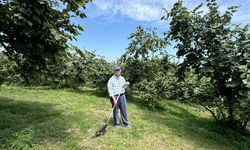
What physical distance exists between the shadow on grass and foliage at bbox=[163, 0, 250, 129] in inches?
162

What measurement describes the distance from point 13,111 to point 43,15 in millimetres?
4001

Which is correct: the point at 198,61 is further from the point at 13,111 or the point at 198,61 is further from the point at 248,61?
the point at 13,111

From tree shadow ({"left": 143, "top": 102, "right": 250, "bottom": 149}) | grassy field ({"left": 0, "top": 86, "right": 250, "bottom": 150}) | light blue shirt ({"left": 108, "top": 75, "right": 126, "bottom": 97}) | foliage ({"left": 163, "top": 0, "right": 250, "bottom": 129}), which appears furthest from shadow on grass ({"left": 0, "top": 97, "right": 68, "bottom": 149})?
foliage ({"left": 163, "top": 0, "right": 250, "bottom": 129})

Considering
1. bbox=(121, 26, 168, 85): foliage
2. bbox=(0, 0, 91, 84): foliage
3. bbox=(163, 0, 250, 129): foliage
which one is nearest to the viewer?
bbox=(0, 0, 91, 84): foliage

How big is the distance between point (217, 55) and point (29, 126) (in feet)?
17.6

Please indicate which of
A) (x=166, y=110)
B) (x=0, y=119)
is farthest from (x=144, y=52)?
(x=0, y=119)

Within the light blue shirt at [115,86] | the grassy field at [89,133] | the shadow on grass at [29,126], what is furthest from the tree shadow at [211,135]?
the shadow on grass at [29,126]

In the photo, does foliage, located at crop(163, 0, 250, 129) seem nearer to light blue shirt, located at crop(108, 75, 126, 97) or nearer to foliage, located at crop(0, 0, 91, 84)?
light blue shirt, located at crop(108, 75, 126, 97)

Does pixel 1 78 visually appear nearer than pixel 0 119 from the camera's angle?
No

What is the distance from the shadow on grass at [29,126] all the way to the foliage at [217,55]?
13.5ft

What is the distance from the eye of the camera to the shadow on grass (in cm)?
490

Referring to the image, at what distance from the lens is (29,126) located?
6148mm

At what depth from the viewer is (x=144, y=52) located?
501 inches

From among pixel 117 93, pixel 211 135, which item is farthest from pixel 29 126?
pixel 211 135
